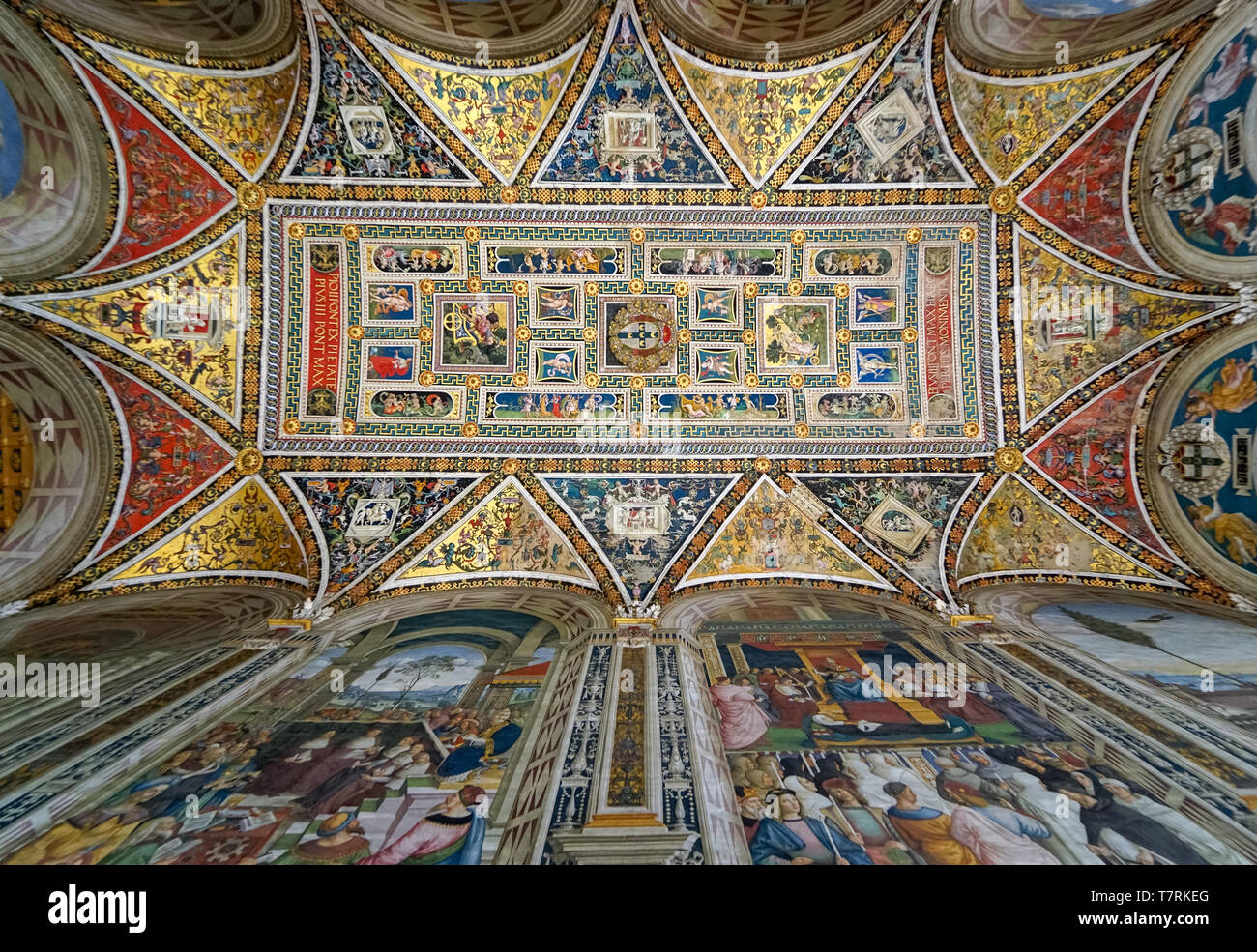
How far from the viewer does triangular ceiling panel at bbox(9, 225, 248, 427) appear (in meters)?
8.09

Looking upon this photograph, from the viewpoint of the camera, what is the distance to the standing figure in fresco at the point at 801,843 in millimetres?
4113

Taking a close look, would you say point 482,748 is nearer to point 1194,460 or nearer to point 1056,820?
point 1056,820

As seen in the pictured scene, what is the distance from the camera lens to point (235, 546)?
9.25m

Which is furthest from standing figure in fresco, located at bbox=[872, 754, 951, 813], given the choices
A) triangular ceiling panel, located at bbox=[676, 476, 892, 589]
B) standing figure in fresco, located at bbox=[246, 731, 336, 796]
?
standing figure in fresco, located at bbox=[246, 731, 336, 796]

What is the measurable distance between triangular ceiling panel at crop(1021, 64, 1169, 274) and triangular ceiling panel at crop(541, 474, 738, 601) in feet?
21.9

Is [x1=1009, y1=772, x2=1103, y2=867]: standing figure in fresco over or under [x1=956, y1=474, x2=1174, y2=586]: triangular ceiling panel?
under

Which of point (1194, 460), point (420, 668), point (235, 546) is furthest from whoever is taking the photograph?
point (235, 546)

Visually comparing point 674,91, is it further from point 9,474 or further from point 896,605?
point 9,474

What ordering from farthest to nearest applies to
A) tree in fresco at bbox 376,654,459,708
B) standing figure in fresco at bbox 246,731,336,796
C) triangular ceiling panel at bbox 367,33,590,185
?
1. triangular ceiling panel at bbox 367,33,590,185
2. tree in fresco at bbox 376,654,459,708
3. standing figure in fresco at bbox 246,731,336,796

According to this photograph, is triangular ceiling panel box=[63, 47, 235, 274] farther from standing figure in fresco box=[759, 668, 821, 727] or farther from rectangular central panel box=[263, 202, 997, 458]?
standing figure in fresco box=[759, 668, 821, 727]

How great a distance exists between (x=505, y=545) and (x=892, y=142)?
30.8 ft

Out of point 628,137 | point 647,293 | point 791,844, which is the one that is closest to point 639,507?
point 647,293

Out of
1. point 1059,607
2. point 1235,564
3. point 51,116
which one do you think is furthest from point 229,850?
point 1235,564

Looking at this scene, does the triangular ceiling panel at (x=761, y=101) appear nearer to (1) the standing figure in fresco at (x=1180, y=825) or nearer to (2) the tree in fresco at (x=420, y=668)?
(2) the tree in fresco at (x=420, y=668)
